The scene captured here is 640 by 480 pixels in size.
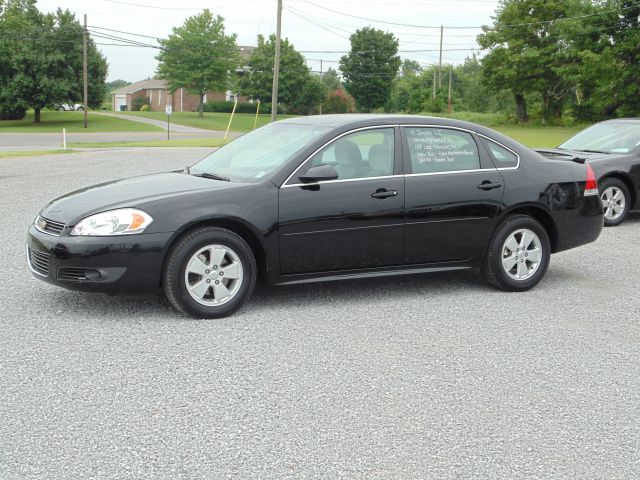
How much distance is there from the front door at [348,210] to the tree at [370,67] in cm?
9940

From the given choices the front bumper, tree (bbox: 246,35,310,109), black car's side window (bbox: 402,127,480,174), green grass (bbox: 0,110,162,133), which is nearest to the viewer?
the front bumper

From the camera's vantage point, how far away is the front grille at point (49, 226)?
597 centimetres

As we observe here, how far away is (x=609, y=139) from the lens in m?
12.3

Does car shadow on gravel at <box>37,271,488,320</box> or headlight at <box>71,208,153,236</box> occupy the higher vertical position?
headlight at <box>71,208,153,236</box>

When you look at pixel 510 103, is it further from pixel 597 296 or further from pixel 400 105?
pixel 597 296

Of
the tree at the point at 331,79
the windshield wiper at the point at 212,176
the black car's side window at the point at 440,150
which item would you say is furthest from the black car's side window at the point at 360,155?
the tree at the point at 331,79

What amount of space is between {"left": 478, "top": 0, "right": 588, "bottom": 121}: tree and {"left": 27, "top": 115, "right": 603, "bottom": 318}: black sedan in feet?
194

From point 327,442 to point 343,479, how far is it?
39 cm

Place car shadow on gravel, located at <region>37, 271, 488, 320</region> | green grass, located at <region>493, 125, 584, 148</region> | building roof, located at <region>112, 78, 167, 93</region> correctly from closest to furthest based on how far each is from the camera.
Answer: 1. car shadow on gravel, located at <region>37, 271, 488, 320</region>
2. green grass, located at <region>493, 125, 584, 148</region>
3. building roof, located at <region>112, 78, 167, 93</region>

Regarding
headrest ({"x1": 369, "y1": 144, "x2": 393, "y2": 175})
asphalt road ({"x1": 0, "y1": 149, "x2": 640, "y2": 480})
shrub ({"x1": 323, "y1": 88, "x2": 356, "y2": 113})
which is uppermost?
shrub ({"x1": 323, "y1": 88, "x2": 356, "y2": 113})

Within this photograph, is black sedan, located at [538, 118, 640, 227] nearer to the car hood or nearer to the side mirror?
the side mirror

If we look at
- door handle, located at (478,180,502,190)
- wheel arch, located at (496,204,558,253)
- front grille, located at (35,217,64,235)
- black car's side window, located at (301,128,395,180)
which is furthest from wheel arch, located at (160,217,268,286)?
wheel arch, located at (496,204,558,253)

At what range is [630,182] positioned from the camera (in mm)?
11617

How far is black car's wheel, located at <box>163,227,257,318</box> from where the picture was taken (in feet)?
19.3
